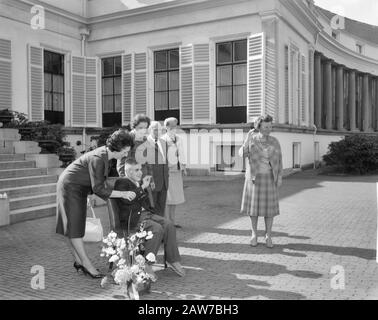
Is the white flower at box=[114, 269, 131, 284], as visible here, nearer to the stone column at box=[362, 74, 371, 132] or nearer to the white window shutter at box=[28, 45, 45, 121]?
the white window shutter at box=[28, 45, 45, 121]

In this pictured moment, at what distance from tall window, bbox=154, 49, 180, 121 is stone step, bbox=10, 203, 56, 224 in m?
8.41

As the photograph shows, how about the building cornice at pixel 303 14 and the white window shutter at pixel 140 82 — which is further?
the white window shutter at pixel 140 82

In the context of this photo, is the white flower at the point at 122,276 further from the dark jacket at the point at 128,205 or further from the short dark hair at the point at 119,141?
the short dark hair at the point at 119,141

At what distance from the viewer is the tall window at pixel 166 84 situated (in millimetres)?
16172

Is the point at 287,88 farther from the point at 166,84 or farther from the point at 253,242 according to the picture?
the point at 253,242

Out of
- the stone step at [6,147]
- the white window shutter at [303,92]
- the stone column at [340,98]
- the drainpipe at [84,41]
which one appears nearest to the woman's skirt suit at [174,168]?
the stone step at [6,147]

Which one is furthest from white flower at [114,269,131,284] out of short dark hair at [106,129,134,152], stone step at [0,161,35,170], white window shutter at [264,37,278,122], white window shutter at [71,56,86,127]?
white window shutter at [71,56,86,127]

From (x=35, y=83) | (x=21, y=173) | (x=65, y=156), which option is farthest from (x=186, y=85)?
(x=21, y=173)

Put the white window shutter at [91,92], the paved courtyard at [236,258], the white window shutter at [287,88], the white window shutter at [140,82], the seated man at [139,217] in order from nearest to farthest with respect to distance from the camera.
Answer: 1. the paved courtyard at [236,258]
2. the seated man at [139,217]
3. the white window shutter at [287,88]
4. the white window shutter at [140,82]
5. the white window shutter at [91,92]

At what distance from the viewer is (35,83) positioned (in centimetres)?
1502

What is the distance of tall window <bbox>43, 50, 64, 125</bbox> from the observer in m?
15.7

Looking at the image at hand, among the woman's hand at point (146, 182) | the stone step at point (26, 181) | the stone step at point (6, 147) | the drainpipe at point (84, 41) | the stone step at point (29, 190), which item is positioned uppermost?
the drainpipe at point (84, 41)

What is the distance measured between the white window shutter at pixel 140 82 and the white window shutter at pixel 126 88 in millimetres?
267
